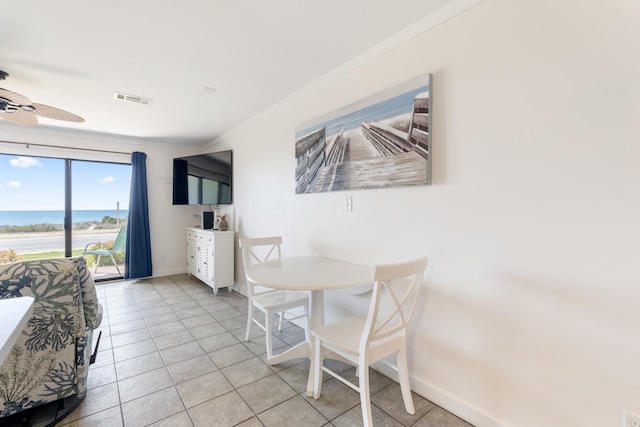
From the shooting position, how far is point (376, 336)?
1.40 metres

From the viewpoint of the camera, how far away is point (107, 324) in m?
2.87

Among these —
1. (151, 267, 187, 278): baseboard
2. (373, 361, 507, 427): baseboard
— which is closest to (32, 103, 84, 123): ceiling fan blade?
(151, 267, 187, 278): baseboard

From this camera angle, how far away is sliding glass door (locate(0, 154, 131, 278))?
3.95 metres

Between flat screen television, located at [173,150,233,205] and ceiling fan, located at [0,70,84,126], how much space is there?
6.13 feet

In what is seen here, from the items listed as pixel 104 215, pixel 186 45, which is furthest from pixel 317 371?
pixel 104 215

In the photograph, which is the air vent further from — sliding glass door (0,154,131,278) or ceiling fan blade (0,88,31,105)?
sliding glass door (0,154,131,278)

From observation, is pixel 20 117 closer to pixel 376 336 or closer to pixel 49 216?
pixel 49 216

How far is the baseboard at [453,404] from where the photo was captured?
1.44 metres

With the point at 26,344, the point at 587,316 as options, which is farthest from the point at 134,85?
the point at 587,316

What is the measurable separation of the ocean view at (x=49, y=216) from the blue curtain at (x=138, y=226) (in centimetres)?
29

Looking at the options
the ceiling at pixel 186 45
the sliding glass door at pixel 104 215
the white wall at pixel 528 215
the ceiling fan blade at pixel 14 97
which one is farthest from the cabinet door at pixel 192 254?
the white wall at pixel 528 215

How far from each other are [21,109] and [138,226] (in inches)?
105

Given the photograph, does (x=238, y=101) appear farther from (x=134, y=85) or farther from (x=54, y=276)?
(x=54, y=276)

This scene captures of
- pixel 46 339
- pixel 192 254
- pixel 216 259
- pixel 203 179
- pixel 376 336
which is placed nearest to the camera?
pixel 376 336
